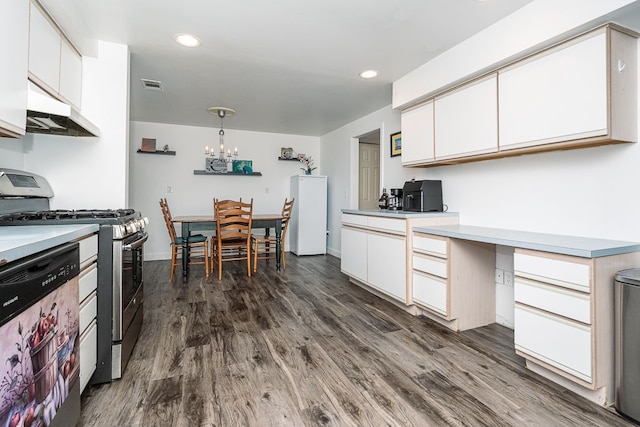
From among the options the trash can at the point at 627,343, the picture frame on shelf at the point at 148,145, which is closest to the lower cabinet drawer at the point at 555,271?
the trash can at the point at 627,343

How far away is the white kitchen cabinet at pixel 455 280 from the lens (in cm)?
241

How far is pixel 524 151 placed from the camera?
2164mm

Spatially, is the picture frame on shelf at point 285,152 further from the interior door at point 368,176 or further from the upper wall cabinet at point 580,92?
the upper wall cabinet at point 580,92

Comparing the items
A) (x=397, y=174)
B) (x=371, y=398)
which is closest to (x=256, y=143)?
(x=397, y=174)

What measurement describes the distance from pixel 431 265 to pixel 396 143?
1.95 m

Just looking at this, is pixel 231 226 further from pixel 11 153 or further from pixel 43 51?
pixel 43 51

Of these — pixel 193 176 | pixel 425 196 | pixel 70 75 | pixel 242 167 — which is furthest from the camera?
pixel 242 167

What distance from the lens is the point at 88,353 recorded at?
1.53m

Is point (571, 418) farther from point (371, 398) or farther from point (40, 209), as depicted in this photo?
point (40, 209)

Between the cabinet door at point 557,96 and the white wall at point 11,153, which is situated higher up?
the cabinet door at point 557,96

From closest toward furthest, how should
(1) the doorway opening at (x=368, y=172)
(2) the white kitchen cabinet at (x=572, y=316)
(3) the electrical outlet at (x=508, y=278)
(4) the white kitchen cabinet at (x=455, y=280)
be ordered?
(2) the white kitchen cabinet at (x=572, y=316) → (4) the white kitchen cabinet at (x=455, y=280) → (3) the electrical outlet at (x=508, y=278) → (1) the doorway opening at (x=368, y=172)

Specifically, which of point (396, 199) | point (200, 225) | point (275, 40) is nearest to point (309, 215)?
point (200, 225)

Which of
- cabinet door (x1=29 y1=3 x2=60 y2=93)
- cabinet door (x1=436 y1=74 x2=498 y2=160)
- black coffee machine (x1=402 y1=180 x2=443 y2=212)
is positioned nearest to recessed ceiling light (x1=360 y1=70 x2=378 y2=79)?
cabinet door (x1=436 y1=74 x2=498 y2=160)

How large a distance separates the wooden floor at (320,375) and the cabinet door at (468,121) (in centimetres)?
148
